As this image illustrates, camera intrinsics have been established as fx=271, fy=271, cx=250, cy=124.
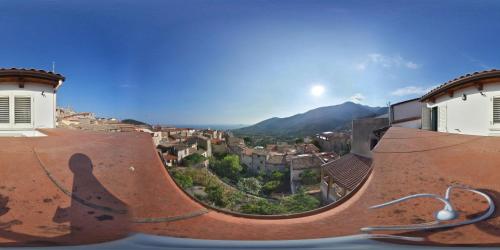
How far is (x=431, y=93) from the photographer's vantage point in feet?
8.42

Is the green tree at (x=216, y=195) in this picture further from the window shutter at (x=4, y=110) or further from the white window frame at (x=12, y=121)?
the window shutter at (x=4, y=110)

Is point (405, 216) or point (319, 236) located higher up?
point (405, 216)

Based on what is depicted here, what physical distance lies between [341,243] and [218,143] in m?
5.54

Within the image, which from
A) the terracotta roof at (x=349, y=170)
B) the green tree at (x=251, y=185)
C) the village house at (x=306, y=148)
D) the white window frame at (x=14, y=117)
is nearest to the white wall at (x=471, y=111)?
the terracotta roof at (x=349, y=170)

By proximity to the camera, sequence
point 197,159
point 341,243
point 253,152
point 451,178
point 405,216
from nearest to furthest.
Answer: point 341,243
point 405,216
point 451,178
point 253,152
point 197,159

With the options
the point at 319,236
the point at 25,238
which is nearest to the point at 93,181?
the point at 25,238

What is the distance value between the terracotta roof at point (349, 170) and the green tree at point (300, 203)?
45cm

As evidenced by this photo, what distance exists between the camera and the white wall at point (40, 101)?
2205 mm

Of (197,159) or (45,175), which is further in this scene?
(197,159)

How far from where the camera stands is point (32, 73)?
2.20m

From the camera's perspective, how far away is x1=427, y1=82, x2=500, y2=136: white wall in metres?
2.07

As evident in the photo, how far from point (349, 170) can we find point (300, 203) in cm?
78

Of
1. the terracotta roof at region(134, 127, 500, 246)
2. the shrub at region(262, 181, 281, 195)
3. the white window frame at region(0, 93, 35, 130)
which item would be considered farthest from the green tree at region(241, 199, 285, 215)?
the white window frame at region(0, 93, 35, 130)

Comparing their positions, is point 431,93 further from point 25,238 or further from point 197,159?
point 197,159
